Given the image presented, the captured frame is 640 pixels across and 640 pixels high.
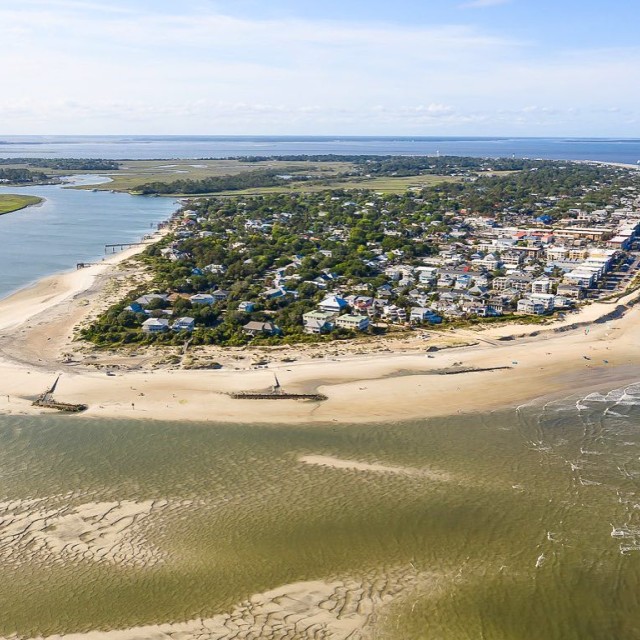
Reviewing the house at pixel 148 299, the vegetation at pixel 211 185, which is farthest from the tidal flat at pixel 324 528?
the vegetation at pixel 211 185

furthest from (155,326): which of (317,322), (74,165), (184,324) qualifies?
(74,165)

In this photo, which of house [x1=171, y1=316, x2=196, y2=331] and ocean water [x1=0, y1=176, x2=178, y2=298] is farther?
ocean water [x1=0, y1=176, x2=178, y2=298]

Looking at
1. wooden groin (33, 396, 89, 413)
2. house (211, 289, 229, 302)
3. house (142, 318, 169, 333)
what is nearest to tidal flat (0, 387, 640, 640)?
wooden groin (33, 396, 89, 413)

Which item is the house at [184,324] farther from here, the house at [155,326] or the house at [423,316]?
the house at [423,316]

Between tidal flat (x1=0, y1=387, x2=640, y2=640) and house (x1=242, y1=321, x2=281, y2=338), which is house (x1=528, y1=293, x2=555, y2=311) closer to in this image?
tidal flat (x1=0, y1=387, x2=640, y2=640)

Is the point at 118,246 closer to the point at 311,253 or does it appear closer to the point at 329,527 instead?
the point at 311,253

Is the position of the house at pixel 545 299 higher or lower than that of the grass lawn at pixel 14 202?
lower

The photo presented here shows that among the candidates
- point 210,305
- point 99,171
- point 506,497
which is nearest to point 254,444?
point 506,497
